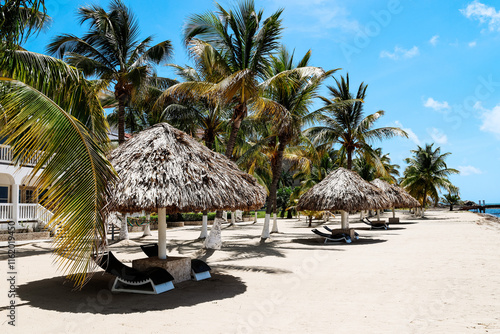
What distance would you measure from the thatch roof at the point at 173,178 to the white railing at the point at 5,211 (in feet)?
37.8

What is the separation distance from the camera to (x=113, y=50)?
14203 mm

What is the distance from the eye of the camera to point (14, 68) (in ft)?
19.6

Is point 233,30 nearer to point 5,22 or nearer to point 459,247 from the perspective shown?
point 5,22

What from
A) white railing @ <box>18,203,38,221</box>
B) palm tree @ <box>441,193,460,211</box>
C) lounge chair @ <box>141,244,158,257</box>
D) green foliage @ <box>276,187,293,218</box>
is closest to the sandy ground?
lounge chair @ <box>141,244,158,257</box>

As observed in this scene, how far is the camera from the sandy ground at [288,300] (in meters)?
4.93

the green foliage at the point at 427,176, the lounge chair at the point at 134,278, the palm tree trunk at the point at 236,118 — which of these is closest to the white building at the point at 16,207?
the palm tree trunk at the point at 236,118

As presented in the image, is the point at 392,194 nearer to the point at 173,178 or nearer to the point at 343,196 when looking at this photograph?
the point at 343,196

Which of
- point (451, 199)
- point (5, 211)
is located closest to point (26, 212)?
point (5, 211)

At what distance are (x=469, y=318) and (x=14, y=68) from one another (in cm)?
731

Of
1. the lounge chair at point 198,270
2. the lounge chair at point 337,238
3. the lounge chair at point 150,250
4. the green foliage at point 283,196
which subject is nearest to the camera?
the lounge chair at point 198,270

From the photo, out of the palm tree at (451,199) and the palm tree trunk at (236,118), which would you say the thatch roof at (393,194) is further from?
the palm tree at (451,199)

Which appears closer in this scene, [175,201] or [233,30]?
[175,201]

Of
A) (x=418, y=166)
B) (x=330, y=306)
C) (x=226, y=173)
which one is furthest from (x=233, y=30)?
(x=418, y=166)

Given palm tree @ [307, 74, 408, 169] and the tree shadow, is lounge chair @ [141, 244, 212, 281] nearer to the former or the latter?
the tree shadow
